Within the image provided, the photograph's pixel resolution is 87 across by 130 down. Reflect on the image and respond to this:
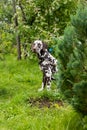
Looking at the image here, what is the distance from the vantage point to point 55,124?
19.0 ft

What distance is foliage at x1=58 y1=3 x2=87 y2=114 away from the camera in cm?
514

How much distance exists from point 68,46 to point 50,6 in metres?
9.74

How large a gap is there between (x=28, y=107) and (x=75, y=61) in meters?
3.18

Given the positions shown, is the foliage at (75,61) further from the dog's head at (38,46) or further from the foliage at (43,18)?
the foliage at (43,18)

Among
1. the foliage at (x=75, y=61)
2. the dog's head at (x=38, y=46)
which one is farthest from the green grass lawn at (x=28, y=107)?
the dog's head at (x=38, y=46)

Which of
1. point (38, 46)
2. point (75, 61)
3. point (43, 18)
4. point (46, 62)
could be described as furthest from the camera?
point (43, 18)

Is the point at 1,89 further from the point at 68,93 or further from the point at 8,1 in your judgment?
the point at 8,1

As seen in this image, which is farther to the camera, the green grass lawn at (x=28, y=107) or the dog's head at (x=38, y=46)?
the dog's head at (x=38, y=46)

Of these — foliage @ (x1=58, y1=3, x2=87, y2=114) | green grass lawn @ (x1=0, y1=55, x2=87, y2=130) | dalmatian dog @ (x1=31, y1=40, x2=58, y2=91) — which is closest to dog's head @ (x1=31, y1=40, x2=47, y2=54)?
dalmatian dog @ (x1=31, y1=40, x2=58, y2=91)

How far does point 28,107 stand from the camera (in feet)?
26.6

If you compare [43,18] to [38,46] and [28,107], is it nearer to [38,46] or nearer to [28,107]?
[38,46]

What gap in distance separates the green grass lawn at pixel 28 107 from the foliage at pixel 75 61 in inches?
18.5

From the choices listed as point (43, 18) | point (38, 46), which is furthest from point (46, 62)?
point (43, 18)

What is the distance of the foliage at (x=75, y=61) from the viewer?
5.14m
